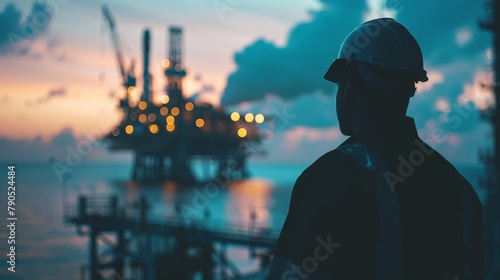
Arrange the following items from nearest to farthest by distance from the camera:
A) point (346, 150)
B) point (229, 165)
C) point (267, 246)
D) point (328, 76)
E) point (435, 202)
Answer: point (346, 150) → point (435, 202) → point (328, 76) → point (267, 246) → point (229, 165)

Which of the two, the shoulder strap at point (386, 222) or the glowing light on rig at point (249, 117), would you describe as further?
the glowing light on rig at point (249, 117)

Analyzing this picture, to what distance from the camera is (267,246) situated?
28938 mm

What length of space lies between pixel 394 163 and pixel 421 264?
0.38 metres

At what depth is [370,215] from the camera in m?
1.67

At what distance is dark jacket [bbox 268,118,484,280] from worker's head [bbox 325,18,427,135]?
0.09m

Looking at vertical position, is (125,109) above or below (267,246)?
above

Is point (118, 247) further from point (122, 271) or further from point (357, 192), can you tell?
point (357, 192)

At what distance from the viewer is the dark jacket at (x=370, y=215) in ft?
5.23

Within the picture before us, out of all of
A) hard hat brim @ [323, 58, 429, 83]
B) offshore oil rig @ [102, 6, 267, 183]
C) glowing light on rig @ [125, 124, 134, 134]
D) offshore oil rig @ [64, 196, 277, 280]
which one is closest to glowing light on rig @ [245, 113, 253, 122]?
offshore oil rig @ [102, 6, 267, 183]

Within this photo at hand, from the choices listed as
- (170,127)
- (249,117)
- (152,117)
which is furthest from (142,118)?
(249,117)

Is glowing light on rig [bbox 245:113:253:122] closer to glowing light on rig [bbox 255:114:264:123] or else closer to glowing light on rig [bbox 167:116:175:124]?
glowing light on rig [bbox 255:114:264:123]

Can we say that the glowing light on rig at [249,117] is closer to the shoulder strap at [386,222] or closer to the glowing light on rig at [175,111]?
the glowing light on rig at [175,111]

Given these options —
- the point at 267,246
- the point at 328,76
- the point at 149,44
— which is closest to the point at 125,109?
the point at 149,44

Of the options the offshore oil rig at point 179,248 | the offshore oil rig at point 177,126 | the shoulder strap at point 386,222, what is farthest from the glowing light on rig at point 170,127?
the shoulder strap at point 386,222
